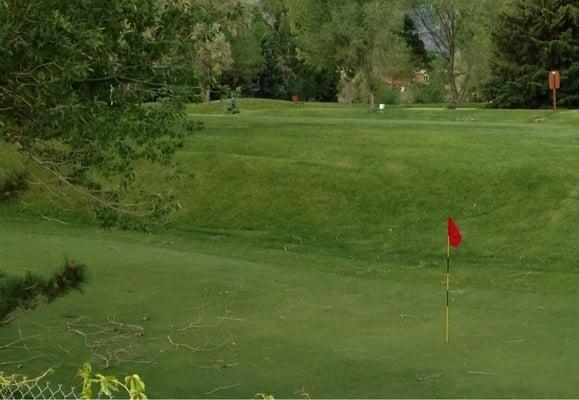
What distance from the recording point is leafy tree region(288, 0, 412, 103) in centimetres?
5469

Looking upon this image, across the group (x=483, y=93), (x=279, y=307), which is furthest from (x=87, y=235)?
(x=483, y=93)

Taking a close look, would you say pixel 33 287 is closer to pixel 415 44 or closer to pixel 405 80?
pixel 405 80

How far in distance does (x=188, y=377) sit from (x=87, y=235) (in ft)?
26.9

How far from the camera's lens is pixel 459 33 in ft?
191

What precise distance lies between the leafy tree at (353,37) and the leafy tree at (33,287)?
47523mm

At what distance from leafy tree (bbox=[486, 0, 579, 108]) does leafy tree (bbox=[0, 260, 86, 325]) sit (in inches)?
1425

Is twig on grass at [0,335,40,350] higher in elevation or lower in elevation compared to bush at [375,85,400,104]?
lower

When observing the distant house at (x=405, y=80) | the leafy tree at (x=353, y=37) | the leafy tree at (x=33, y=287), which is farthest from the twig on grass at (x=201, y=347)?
the distant house at (x=405, y=80)

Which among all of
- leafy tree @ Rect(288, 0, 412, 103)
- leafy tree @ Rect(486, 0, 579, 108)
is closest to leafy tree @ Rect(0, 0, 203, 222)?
leafy tree @ Rect(486, 0, 579, 108)

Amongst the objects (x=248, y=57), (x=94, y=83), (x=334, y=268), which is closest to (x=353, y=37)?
(x=248, y=57)

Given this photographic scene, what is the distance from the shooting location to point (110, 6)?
6691 millimetres

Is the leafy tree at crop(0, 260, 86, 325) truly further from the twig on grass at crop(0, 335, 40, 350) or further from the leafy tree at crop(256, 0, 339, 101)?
the leafy tree at crop(256, 0, 339, 101)

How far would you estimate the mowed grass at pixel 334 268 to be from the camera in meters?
7.57

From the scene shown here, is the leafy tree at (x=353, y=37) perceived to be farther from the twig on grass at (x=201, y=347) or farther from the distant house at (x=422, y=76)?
the twig on grass at (x=201, y=347)
